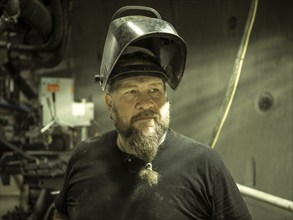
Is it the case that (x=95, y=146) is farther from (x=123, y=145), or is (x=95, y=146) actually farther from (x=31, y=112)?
(x=31, y=112)

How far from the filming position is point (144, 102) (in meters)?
1.15

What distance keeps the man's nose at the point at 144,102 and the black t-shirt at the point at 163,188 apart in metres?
0.15

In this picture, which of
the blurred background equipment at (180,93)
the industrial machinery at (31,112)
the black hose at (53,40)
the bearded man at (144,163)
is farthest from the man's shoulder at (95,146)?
the black hose at (53,40)

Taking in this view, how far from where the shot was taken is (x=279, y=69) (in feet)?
6.31

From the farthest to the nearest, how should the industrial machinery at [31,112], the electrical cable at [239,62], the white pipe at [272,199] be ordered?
the industrial machinery at [31,112]
the electrical cable at [239,62]
the white pipe at [272,199]

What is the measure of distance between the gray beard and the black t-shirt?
0.03 m

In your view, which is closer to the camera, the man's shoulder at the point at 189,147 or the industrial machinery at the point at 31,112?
the man's shoulder at the point at 189,147

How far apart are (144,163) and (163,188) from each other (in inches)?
4.2

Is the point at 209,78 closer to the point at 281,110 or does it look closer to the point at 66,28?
the point at 281,110

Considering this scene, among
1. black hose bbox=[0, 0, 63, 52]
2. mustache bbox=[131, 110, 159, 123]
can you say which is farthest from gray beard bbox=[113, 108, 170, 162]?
black hose bbox=[0, 0, 63, 52]

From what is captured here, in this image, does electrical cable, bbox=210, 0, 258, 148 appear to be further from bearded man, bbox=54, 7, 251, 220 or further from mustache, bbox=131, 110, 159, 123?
mustache, bbox=131, 110, 159, 123

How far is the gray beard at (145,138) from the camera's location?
1.14m

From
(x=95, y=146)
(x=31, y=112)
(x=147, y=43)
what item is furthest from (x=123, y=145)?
(x=31, y=112)

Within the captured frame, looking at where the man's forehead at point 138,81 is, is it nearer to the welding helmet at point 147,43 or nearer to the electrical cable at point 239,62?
the welding helmet at point 147,43
